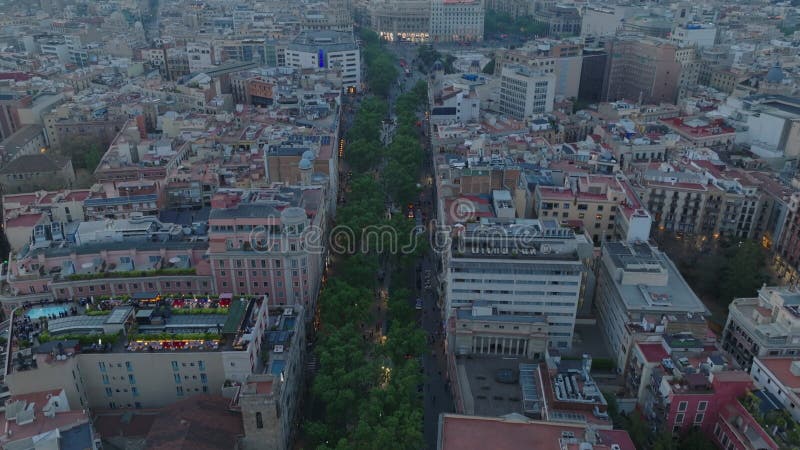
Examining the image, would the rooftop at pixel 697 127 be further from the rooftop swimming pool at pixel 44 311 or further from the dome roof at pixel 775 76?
the rooftop swimming pool at pixel 44 311

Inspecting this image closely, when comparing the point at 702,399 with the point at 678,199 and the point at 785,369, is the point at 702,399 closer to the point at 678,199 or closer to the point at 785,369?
the point at 785,369

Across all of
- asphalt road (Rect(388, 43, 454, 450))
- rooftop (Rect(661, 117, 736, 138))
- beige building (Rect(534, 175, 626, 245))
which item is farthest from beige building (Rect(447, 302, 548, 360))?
rooftop (Rect(661, 117, 736, 138))

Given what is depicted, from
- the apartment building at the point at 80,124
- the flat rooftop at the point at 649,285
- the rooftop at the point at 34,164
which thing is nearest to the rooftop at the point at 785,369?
the flat rooftop at the point at 649,285

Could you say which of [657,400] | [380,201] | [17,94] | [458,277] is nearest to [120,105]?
[17,94]

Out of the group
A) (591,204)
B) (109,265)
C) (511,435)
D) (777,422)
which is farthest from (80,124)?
(777,422)

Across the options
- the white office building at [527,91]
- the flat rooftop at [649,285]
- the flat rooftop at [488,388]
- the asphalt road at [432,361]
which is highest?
the white office building at [527,91]

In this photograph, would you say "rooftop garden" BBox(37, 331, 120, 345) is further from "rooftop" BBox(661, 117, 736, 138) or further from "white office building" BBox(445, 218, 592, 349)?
"rooftop" BBox(661, 117, 736, 138)

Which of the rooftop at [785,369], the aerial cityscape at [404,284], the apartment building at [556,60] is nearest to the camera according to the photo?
the aerial cityscape at [404,284]
